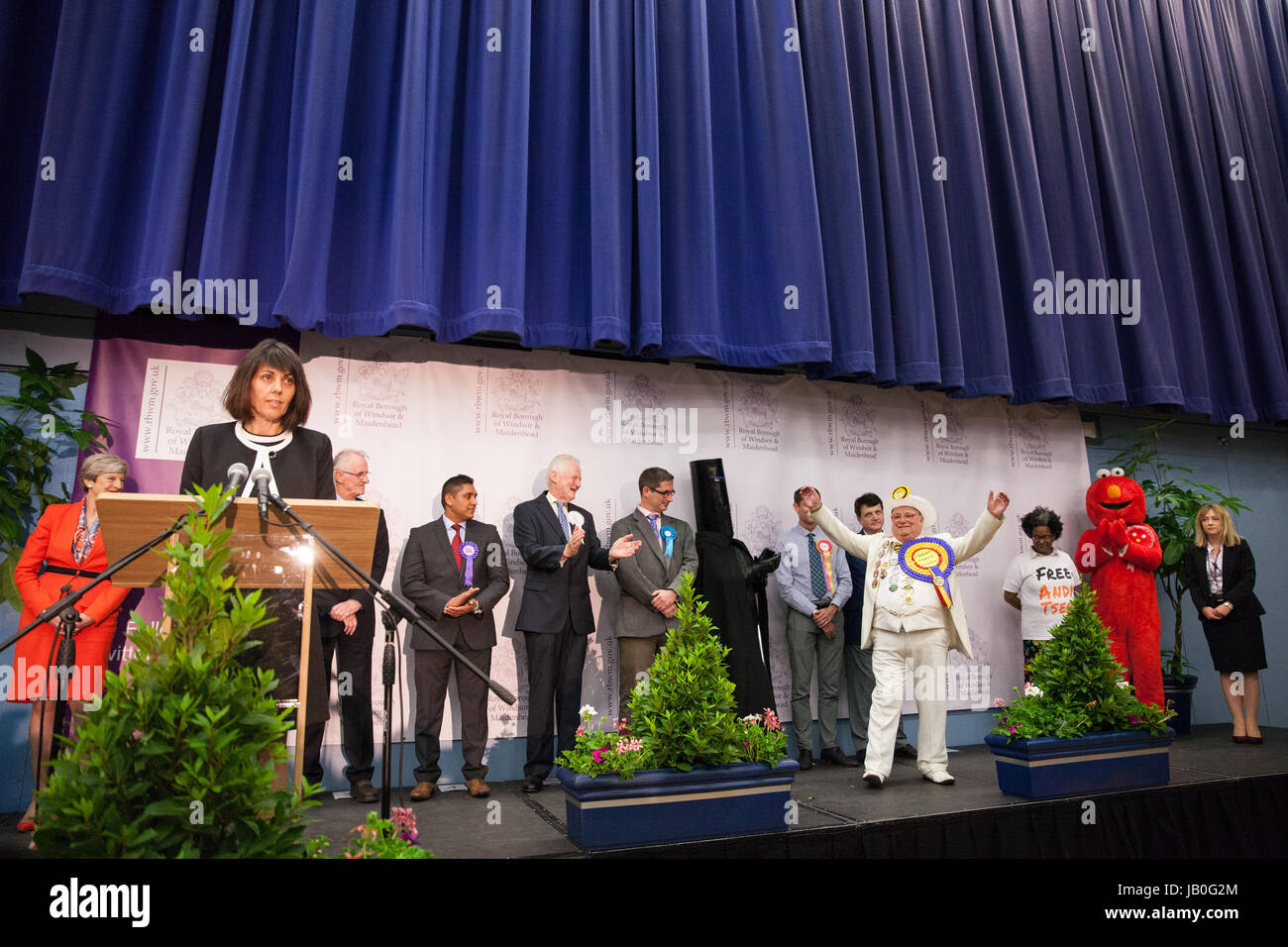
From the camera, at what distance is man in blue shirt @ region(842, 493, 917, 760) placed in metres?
5.05

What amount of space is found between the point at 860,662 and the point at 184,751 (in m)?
4.10

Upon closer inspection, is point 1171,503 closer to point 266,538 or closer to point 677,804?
point 677,804

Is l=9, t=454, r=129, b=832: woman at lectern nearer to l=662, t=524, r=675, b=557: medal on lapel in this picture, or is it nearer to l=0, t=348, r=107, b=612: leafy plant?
l=0, t=348, r=107, b=612: leafy plant

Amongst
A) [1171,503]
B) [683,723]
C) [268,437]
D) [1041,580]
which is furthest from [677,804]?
[1171,503]

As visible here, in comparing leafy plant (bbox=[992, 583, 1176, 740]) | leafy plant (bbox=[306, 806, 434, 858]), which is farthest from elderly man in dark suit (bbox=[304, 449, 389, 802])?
leafy plant (bbox=[992, 583, 1176, 740])

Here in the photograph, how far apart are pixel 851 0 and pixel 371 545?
5348 mm

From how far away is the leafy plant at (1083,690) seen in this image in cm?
384

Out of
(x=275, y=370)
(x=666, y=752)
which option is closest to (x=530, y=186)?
(x=275, y=370)

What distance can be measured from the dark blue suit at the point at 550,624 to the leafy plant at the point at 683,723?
1.14m

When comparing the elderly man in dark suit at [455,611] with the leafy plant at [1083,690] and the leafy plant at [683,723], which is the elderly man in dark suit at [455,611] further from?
the leafy plant at [1083,690]

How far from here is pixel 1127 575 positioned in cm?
548
